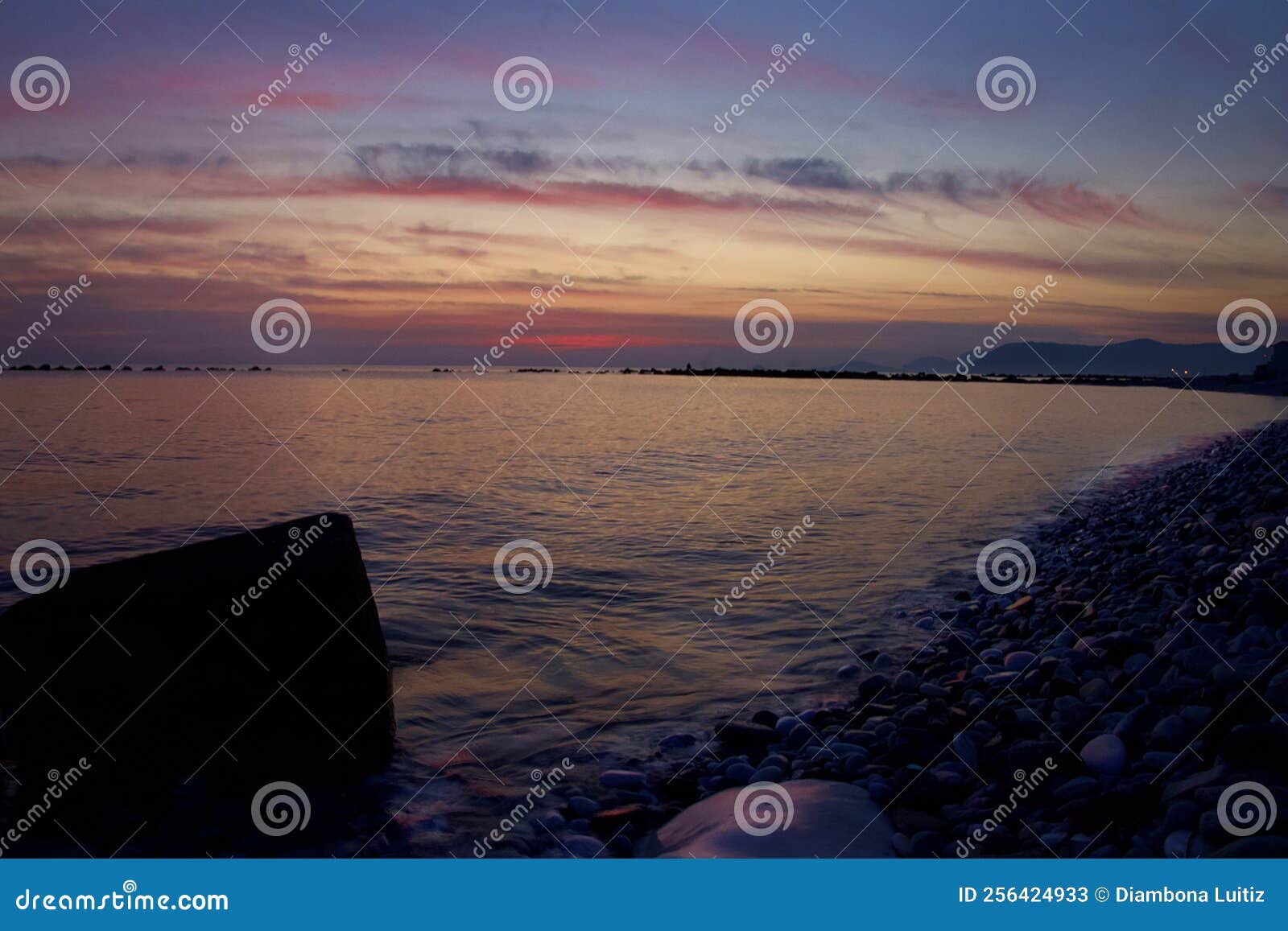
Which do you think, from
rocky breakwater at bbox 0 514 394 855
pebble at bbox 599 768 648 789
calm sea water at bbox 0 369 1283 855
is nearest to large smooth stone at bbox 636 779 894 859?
pebble at bbox 599 768 648 789

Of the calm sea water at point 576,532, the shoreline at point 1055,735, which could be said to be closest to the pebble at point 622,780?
the shoreline at point 1055,735

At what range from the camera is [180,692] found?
232 inches

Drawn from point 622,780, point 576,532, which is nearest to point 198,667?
point 622,780

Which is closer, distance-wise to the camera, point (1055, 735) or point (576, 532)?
point (1055, 735)

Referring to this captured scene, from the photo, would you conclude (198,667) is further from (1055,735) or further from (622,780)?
(1055,735)

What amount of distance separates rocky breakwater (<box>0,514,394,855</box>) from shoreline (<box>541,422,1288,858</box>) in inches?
90.2

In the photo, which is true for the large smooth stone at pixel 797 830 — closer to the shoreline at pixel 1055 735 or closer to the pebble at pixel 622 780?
the shoreline at pixel 1055 735

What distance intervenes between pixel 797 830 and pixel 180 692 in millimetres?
4492

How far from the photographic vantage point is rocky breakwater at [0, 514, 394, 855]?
18.4 feet

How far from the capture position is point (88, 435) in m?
31.3

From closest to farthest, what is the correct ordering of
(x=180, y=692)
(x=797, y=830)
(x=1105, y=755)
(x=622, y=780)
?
(x=797, y=830), (x=1105, y=755), (x=180, y=692), (x=622, y=780)

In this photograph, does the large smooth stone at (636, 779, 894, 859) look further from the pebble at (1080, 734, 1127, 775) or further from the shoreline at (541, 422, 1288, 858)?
the pebble at (1080, 734, 1127, 775)

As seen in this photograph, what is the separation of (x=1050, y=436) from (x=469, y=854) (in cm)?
4087

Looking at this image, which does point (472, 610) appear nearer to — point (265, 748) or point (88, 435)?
point (265, 748)
